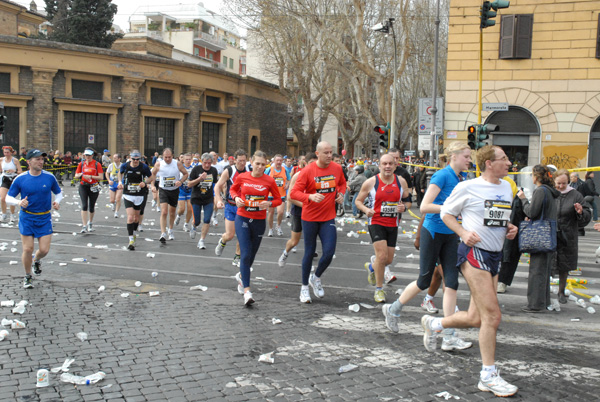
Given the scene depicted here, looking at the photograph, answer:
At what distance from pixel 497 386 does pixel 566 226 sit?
16.0ft

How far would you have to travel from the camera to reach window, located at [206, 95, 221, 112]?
144 ft

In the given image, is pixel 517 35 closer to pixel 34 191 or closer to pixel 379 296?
pixel 379 296

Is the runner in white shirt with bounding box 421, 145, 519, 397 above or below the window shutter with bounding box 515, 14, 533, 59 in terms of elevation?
below

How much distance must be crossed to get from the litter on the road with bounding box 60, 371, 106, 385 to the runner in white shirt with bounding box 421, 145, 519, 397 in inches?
122

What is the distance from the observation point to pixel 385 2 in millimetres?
32031

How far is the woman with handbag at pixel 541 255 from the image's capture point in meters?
7.42

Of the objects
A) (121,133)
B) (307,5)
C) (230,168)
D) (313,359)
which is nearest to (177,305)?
(313,359)

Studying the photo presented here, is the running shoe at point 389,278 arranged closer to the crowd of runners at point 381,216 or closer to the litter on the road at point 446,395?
the crowd of runners at point 381,216

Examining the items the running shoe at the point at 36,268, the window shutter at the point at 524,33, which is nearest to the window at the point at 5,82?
the window shutter at the point at 524,33

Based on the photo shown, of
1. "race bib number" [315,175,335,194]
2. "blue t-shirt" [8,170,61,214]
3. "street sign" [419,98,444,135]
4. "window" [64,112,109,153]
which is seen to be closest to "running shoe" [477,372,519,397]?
"race bib number" [315,175,335,194]

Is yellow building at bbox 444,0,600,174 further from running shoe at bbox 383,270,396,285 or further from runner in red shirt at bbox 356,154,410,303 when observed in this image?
runner in red shirt at bbox 356,154,410,303

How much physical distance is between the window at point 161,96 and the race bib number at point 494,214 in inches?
1483

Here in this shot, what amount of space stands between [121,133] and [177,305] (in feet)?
109

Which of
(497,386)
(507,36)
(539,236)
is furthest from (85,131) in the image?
(497,386)
